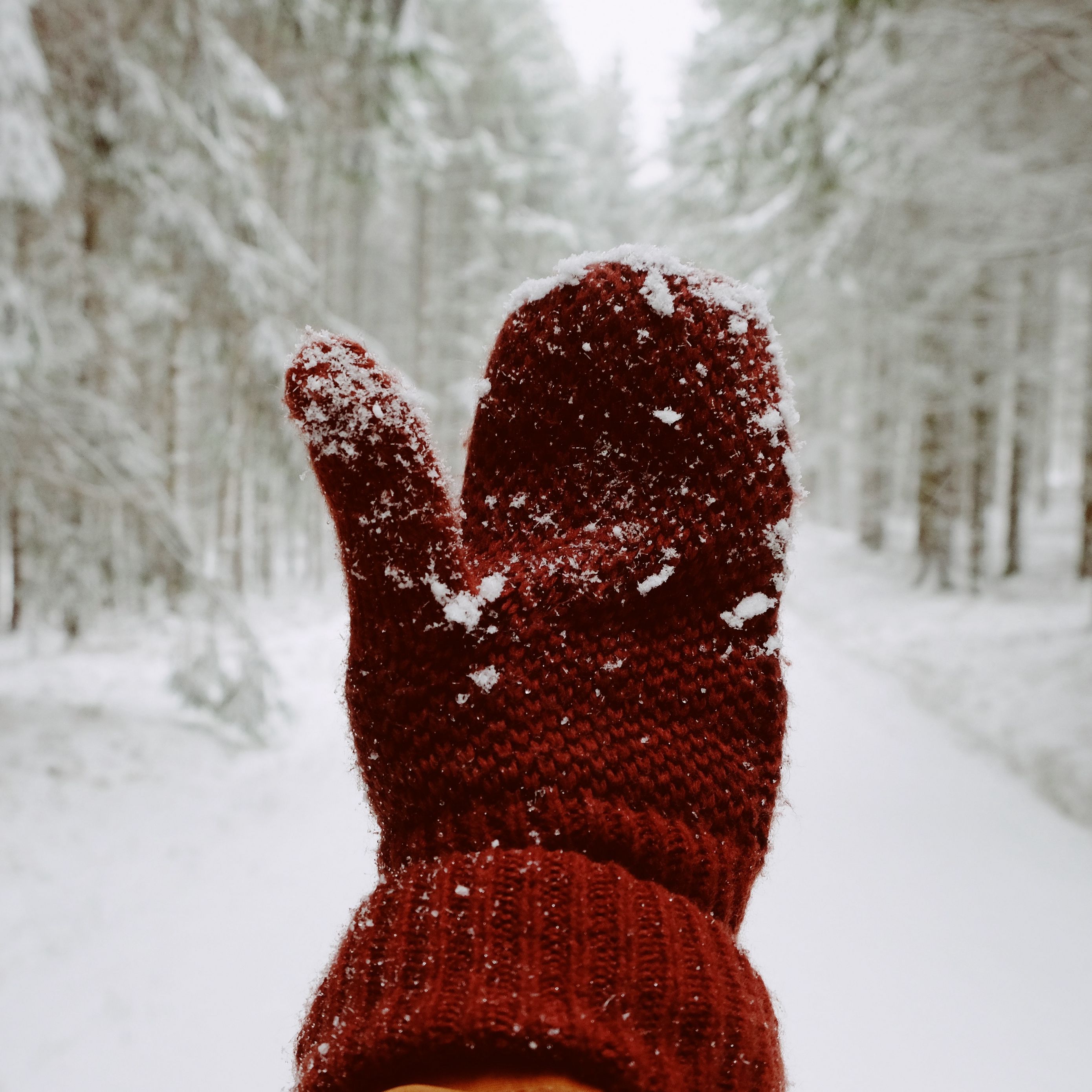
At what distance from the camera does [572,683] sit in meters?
1.41

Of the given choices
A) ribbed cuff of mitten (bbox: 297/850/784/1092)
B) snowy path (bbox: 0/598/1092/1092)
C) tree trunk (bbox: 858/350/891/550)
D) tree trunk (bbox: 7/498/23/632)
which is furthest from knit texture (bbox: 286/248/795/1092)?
tree trunk (bbox: 858/350/891/550)

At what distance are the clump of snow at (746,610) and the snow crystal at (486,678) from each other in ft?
1.52

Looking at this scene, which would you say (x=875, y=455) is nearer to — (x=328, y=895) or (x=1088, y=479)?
(x=1088, y=479)

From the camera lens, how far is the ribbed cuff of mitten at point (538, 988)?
100 cm

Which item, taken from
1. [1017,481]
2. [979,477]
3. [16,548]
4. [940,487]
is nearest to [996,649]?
[940,487]

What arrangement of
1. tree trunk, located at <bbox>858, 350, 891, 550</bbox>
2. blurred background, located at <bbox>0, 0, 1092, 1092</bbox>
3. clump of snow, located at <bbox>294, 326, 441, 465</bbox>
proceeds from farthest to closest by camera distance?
tree trunk, located at <bbox>858, 350, 891, 550</bbox> → blurred background, located at <bbox>0, 0, 1092, 1092</bbox> → clump of snow, located at <bbox>294, 326, 441, 465</bbox>

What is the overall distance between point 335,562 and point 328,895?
122 inches

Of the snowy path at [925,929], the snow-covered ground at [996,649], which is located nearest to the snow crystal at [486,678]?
the snowy path at [925,929]

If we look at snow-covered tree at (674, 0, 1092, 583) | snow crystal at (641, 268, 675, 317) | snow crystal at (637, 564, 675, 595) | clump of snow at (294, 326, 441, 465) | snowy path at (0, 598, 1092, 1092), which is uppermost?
snow-covered tree at (674, 0, 1092, 583)

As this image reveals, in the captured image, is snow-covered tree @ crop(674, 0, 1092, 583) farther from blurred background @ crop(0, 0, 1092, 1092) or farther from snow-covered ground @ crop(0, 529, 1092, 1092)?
snow-covered ground @ crop(0, 529, 1092, 1092)

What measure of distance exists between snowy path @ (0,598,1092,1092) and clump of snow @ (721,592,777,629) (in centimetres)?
215

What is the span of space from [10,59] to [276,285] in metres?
2.51

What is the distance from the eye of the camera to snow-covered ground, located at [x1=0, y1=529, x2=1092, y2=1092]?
2928 millimetres

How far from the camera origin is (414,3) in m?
5.32
